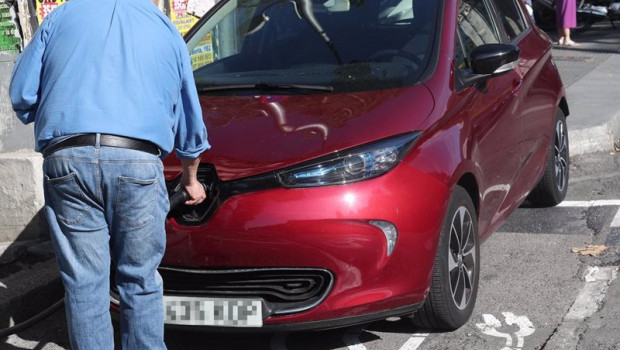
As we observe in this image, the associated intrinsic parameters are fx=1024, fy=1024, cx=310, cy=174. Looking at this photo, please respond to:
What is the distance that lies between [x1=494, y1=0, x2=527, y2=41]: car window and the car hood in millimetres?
1624

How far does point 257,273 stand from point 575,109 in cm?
636

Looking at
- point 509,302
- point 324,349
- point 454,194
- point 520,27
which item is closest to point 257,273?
point 324,349

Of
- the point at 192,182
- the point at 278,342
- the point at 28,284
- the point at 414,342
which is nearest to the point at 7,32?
the point at 28,284

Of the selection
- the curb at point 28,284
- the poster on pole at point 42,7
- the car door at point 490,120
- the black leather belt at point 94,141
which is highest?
the poster on pole at point 42,7

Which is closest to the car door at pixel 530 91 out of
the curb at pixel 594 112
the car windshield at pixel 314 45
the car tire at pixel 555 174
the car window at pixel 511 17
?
the car window at pixel 511 17

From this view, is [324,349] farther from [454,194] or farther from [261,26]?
[261,26]

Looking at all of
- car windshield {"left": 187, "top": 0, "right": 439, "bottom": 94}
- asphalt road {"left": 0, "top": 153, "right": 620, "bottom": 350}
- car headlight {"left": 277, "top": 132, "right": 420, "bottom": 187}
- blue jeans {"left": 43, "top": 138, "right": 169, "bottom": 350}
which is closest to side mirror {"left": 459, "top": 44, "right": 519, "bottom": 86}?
car windshield {"left": 187, "top": 0, "right": 439, "bottom": 94}

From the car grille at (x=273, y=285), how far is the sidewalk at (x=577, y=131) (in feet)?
4.70

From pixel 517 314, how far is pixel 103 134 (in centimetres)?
248

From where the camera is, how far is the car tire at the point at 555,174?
676cm

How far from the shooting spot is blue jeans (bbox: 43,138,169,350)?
11.7 feet

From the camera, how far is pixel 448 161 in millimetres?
4660

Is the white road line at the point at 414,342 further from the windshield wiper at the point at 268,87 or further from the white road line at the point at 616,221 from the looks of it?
the white road line at the point at 616,221

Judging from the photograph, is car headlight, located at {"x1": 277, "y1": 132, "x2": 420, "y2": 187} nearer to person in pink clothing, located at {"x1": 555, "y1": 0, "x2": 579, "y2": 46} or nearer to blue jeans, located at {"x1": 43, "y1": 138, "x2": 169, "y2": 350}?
blue jeans, located at {"x1": 43, "y1": 138, "x2": 169, "y2": 350}
